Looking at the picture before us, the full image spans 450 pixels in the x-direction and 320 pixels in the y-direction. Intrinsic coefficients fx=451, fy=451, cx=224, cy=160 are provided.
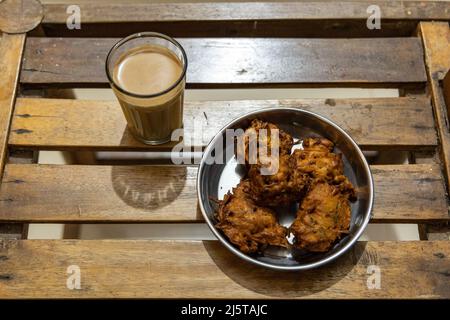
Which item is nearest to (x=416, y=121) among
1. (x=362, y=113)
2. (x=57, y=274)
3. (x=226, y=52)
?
(x=362, y=113)

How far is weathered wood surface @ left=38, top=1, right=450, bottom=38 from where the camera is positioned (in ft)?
3.68

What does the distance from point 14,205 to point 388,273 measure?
2.59 feet

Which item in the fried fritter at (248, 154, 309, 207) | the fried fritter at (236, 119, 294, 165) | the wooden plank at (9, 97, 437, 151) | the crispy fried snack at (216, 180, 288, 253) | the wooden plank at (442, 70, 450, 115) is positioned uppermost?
the wooden plank at (442, 70, 450, 115)

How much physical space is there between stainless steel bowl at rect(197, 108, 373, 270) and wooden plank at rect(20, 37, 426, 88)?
128 mm

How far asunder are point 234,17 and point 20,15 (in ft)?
1.73

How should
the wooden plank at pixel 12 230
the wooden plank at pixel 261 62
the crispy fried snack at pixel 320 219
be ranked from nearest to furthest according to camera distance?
the crispy fried snack at pixel 320 219 → the wooden plank at pixel 12 230 → the wooden plank at pixel 261 62

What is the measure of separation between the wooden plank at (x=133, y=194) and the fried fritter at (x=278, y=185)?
15 cm

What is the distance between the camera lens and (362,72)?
3.55 feet

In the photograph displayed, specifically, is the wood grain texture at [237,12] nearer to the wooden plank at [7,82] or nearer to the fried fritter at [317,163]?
Result: the wooden plank at [7,82]

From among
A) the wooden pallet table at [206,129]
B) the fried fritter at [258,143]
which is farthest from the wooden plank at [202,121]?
the fried fritter at [258,143]

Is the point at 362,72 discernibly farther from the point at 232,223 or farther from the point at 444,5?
the point at 232,223

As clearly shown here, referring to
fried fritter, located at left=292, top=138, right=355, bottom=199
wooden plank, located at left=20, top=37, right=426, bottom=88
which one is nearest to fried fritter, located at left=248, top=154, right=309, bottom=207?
fried fritter, located at left=292, top=138, right=355, bottom=199

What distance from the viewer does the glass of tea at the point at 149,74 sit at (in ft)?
2.89

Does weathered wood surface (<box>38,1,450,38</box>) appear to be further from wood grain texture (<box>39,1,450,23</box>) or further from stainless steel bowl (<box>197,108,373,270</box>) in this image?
stainless steel bowl (<box>197,108,373,270</box>)
